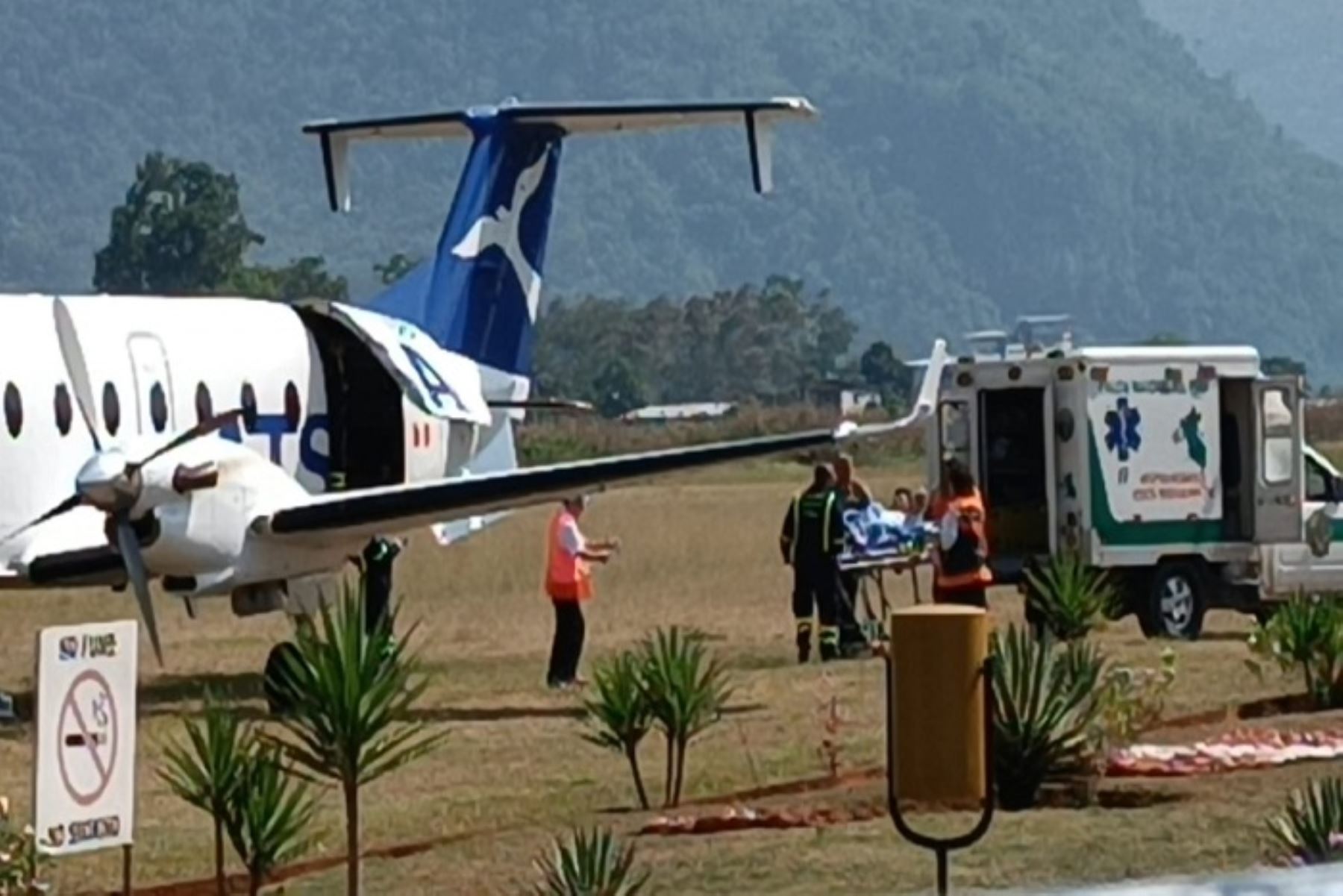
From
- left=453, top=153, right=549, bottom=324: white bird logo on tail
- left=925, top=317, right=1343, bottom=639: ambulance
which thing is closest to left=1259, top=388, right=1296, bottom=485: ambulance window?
left=925, top=317, right=1343, bottom=639: ambulance

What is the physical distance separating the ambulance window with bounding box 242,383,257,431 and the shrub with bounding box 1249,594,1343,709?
7.60 m

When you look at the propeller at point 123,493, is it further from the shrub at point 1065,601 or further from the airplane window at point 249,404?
the shrub at point 1065,601

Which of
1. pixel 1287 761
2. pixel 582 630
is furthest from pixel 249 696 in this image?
pixel 1287 761

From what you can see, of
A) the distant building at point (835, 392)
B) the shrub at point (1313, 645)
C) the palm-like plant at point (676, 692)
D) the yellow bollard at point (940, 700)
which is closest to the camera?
the yellow bollard at point (940, 700)

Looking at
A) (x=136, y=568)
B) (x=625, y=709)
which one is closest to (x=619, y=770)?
(x=625, y=709)

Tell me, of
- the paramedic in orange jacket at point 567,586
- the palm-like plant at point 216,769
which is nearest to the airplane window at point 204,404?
the paramedic in orange jacket at point 567,586

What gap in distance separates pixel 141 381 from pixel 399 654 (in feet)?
30.6

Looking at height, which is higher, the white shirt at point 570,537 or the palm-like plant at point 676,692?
the white shirt at point 570,537

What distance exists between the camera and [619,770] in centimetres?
2045

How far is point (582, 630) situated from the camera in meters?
26.1

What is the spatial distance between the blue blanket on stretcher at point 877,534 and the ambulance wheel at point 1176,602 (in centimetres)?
208

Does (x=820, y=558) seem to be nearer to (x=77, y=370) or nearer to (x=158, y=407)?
(x=158, y=407)

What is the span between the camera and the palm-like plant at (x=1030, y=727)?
58.2 feet

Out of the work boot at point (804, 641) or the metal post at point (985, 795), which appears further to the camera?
the work boot at point (804, 641)
